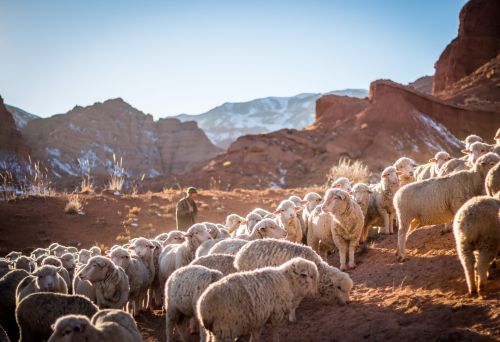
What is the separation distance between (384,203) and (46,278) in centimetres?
761

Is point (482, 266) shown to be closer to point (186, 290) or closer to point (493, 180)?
point (493, 180)

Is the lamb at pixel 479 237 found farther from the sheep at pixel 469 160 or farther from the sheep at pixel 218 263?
the sheep at pixel 469 160

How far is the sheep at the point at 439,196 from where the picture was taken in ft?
24.5

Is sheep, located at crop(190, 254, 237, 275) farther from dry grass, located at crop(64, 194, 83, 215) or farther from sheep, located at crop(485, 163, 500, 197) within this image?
dry grass, located at crop(64, 194, 83, 215)

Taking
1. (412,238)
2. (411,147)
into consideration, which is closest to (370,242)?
(412,238)

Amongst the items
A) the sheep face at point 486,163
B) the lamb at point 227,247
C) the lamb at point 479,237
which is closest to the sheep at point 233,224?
the lamb at point 227,247

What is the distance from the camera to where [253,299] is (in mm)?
5336

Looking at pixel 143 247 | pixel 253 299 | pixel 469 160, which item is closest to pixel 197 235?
pixel 143 247

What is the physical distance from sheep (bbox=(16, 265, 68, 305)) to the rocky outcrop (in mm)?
53197

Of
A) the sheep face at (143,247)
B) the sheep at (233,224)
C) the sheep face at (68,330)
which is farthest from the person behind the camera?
the sheep at (233,224)

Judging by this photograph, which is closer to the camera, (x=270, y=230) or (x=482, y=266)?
(x=482, y=266)

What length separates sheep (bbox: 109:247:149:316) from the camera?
858 centimetres

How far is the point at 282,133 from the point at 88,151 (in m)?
31.9

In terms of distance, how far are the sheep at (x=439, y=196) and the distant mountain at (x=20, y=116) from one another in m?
66.3
